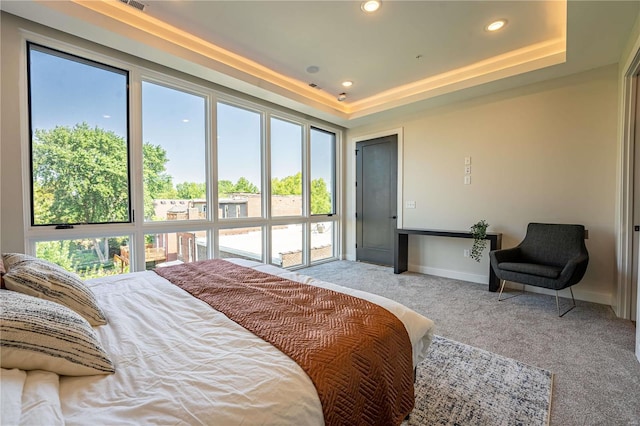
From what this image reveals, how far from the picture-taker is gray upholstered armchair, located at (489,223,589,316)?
2.81m

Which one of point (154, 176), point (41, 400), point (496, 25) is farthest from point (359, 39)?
point (41, 400)

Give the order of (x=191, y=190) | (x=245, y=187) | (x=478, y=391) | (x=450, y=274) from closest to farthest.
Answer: (x=478, y=391)
(x=191, y=190)
(x=245, y=187)
(x=450, y=274)

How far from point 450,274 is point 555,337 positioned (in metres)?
1.97

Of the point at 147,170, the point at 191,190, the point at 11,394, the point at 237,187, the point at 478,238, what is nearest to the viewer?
the point at 11,394

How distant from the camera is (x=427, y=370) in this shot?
191 centimetres

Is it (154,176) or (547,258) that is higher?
(154,176)

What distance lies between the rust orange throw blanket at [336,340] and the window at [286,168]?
9.83 feet

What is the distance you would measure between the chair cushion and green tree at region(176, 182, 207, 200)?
12.5 feet

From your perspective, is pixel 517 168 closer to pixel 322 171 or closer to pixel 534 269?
pixel 534 269

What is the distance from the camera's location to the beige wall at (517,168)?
3.20 m

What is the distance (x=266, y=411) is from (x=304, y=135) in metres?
4.72

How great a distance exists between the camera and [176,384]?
33.1 inches

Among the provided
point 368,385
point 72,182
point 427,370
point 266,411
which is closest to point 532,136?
point 427,370

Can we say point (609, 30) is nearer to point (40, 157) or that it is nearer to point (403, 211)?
point (403, 211)
